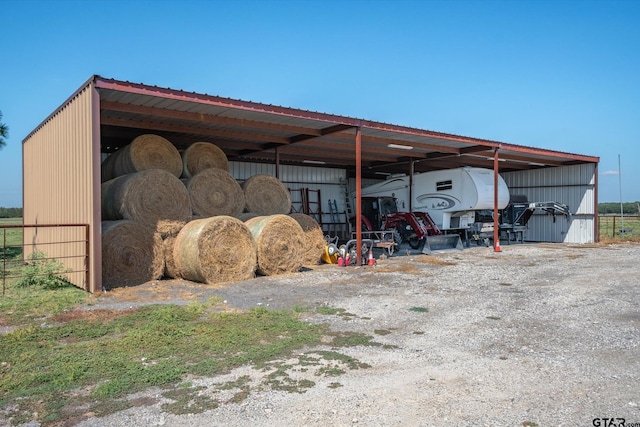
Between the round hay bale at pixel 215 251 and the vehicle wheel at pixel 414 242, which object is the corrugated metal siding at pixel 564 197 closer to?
the vehicle wheel at pixel 414 242

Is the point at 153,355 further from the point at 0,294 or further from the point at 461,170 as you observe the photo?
the point at 461,170

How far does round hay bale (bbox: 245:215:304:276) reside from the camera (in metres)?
10.4

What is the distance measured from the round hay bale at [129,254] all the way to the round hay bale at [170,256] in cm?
20

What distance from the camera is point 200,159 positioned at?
487 inches

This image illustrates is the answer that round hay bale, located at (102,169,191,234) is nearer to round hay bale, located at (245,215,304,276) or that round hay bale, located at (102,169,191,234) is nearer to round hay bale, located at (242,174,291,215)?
round hay bale, located at (245,215,304,276)

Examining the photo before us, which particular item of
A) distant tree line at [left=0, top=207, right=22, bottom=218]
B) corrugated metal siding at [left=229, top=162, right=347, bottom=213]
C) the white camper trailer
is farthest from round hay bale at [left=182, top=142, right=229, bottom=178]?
distant tree line at [left=0, top=207, right=22, bottom=218]

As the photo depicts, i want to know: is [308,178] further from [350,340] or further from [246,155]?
[350,340]

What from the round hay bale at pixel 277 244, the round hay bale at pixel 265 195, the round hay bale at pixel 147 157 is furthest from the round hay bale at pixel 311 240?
the round hay bale at pixel 147 157

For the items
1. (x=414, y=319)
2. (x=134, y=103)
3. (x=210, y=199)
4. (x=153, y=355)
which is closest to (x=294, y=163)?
(x=210, y=199)

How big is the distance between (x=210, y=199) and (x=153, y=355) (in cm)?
691

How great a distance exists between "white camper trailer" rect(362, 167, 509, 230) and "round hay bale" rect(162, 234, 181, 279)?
11.1 meters

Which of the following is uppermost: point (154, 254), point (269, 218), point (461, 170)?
point (461, 170)

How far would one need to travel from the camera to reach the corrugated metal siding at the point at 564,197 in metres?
21.2

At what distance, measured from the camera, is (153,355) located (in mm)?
4844
